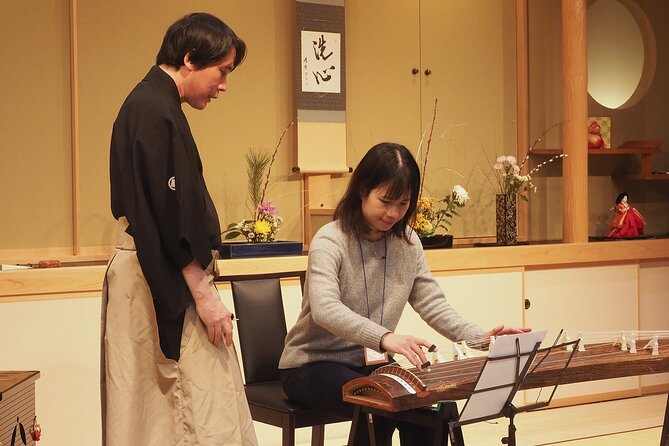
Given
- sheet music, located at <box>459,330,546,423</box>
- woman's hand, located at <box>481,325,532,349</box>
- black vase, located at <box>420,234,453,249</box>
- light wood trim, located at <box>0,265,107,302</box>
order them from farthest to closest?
black vase, located at <box>420,234,453,249</box>
light wood trim, located at <box>0,265,107,302</box>
woman's hand, located at <box>481,325,532,349</box>
sheet music, located at <box>459,330,546,423</box>

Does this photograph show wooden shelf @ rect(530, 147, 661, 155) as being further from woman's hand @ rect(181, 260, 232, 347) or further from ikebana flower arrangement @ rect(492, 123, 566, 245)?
woman's hand @ rect(181, 260, 232, 347)

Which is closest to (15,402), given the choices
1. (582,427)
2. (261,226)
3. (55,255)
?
(55,255)

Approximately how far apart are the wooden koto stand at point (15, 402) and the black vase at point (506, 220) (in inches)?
107

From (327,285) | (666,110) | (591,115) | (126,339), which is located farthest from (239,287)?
(666,110)

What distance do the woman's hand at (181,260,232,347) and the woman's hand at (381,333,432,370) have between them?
1.51ft

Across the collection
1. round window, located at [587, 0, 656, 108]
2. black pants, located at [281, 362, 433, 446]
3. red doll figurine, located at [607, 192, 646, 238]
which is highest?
round window, located at [587, 0, 656, 108]

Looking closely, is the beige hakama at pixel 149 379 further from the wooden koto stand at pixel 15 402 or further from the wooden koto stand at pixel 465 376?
the wooden koto stand at pixel 15 402

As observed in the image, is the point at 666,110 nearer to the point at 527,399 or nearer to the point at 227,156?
the point at 527,399

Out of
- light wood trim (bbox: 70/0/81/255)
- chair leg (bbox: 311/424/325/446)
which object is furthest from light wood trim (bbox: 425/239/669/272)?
light wood trim (bbox: 70/0/81/255)

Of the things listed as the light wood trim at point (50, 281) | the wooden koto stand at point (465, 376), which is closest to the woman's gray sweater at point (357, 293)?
the wooden koto stand at point (465, 376)

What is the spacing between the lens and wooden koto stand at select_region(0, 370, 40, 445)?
7.82ft

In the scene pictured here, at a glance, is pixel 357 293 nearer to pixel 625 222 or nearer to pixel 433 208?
pixel 433 208

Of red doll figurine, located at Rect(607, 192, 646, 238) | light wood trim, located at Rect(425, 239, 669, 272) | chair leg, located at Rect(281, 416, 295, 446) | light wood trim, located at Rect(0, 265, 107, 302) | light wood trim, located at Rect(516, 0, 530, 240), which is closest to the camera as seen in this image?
chair leg, located at Rect(281, 416, 295, 446)

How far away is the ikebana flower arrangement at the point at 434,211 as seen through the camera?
452 cm
